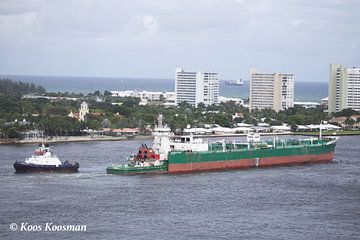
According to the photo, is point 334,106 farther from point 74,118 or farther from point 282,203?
point 282,203

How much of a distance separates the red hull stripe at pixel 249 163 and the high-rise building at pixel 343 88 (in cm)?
3250

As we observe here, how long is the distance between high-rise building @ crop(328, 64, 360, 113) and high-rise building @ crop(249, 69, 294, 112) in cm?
433

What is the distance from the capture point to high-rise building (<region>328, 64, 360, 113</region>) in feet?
224

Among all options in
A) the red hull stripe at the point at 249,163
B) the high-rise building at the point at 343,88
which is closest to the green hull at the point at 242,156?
the red hull stripe at the point at 249,163

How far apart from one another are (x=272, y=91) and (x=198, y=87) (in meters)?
8.64

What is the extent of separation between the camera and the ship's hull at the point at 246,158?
31156 millimetres

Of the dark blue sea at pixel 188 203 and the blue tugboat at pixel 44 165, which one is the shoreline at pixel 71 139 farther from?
the blue tugboat at pixel 44 165

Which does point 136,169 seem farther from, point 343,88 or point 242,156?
point 343,88

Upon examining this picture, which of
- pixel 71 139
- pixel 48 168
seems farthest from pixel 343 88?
pixel 48 168

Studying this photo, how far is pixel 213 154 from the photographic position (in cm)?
3231

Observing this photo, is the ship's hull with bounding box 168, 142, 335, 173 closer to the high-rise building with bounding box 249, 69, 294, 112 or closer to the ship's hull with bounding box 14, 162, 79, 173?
the ship's hull with bounding box 14, 162, 79, 173

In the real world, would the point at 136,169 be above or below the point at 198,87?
below

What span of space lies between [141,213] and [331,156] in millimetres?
16361

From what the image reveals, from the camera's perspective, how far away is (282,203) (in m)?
24.4
